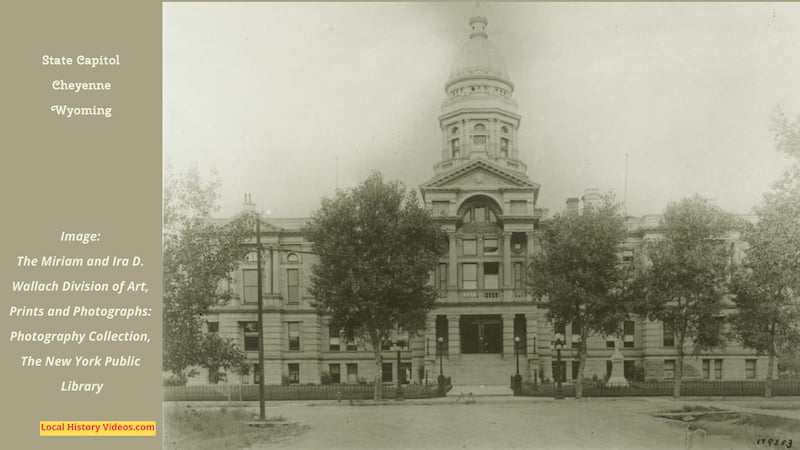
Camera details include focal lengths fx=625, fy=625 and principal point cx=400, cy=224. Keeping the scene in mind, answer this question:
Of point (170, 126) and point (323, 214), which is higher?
point (170, 126)

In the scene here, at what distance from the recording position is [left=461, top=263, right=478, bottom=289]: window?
29.7 meters

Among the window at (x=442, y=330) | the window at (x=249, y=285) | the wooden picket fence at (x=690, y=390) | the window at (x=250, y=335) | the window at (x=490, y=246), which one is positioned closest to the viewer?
the wooden picket fence at (x=690, y=390)

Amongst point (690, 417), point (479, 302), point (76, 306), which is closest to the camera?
point (76, 306)

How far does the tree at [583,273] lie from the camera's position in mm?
23172

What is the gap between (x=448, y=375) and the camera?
1092 inches

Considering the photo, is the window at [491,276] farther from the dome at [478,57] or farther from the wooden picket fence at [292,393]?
the dome at [478,57]

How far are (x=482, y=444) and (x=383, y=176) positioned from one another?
7.60 meters

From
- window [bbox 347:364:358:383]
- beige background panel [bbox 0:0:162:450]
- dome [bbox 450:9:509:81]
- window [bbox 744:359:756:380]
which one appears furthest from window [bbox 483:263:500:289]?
beige background panel [bbox 0:0:162:450]

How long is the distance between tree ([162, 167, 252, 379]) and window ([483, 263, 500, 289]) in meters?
15.1

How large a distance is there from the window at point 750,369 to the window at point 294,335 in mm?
20390

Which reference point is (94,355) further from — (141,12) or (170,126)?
(141,12)

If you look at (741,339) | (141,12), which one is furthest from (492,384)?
(141,12)

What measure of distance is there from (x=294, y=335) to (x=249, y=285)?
3796mm

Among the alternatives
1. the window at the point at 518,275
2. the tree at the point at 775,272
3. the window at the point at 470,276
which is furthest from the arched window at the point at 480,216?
the tree at the point at 775,272
